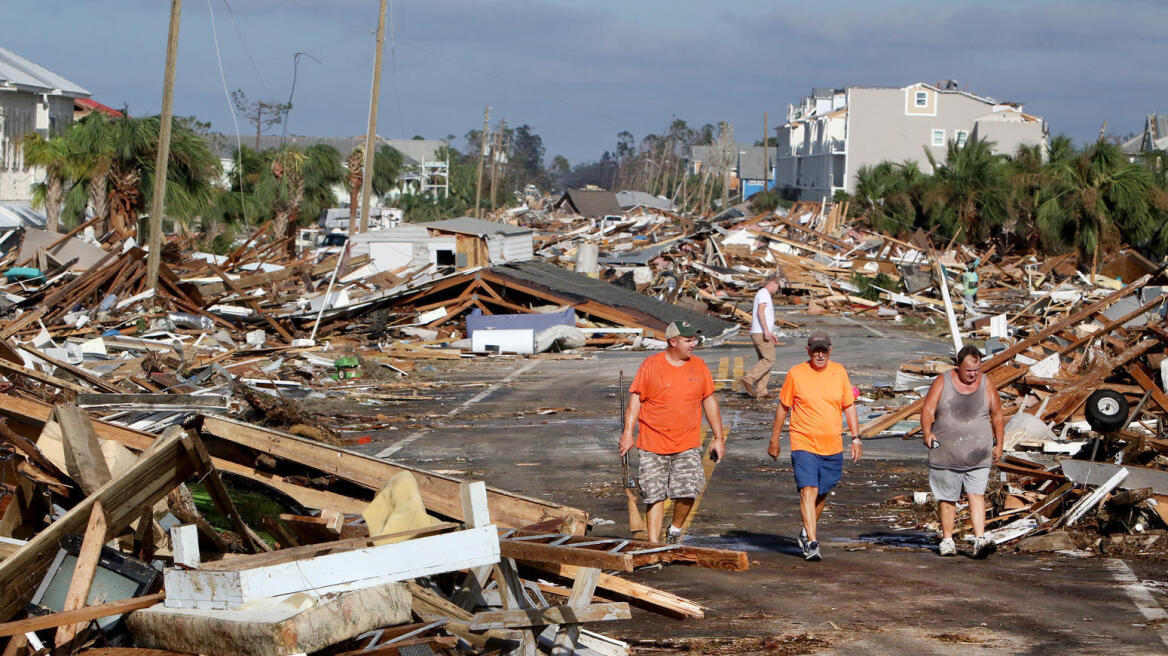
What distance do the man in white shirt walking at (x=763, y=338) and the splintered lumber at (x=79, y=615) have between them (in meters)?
12.3

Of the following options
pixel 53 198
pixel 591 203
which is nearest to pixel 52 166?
pixel 53 198

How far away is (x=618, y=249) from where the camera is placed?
48.9 metres

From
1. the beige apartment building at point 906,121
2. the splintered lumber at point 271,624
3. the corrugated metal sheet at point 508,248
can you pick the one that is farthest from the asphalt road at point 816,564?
the beige apartment building at point 906,121

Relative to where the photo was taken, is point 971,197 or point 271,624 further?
point 971,197

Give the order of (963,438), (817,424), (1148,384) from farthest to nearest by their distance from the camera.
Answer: (1148,384)
(963,438)
(817,424)

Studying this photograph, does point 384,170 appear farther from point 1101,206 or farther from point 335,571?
point 335,571

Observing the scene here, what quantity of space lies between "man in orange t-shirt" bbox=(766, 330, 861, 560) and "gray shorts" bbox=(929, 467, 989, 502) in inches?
26.3

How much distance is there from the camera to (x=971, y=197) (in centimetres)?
4556

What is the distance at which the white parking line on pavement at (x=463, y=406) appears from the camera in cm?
1341

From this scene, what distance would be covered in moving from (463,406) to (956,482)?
31.9 ft

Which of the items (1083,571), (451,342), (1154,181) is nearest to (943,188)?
(1154,181)

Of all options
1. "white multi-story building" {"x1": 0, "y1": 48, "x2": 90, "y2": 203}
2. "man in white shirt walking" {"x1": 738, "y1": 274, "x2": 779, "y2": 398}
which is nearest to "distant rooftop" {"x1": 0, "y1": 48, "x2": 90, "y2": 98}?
"white multi-story building" {"x1": 0, "y1": 48, "x2": 90, "y2": 203}

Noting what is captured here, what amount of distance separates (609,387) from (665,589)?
12.0 metres

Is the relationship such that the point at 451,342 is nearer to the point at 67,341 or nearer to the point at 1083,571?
the point at 67,341
